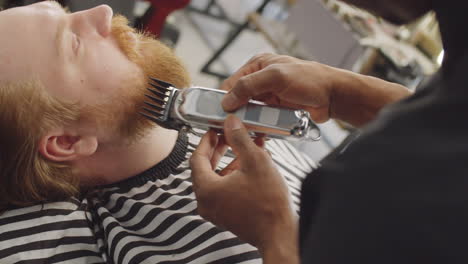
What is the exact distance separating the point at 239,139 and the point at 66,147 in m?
0.43

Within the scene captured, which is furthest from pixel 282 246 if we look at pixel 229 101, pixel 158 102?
pixel 158 102

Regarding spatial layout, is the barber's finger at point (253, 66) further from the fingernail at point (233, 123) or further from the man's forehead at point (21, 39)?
the man's forehead at point (21, 39)

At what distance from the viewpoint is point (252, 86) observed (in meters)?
0.80

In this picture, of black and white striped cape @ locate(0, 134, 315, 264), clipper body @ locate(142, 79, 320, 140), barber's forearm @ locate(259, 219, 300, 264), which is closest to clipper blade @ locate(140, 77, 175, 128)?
clipper body @ locate(142, 79, 320, 140)

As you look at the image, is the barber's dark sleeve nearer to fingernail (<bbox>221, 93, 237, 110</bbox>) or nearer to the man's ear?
fingernail (<bbox>221, 93, 237, 110</bbox>)

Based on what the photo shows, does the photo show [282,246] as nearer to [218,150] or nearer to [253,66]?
[218,150]

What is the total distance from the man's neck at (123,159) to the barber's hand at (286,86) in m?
0.25

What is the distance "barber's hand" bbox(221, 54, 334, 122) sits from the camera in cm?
80

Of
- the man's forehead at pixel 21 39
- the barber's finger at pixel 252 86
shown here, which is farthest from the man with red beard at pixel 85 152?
the barber's finger at pixel 252 86

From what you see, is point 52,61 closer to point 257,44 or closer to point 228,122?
point 228,122

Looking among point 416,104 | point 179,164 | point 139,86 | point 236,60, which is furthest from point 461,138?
point 236,60

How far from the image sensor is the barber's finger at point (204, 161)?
0.73 meters

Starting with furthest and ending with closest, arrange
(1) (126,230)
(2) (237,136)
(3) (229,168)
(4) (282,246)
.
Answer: (1) (126,230), (3) (229,168), (2) (237,136), (4) (282,246)

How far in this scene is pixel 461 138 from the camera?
334 millimetres
